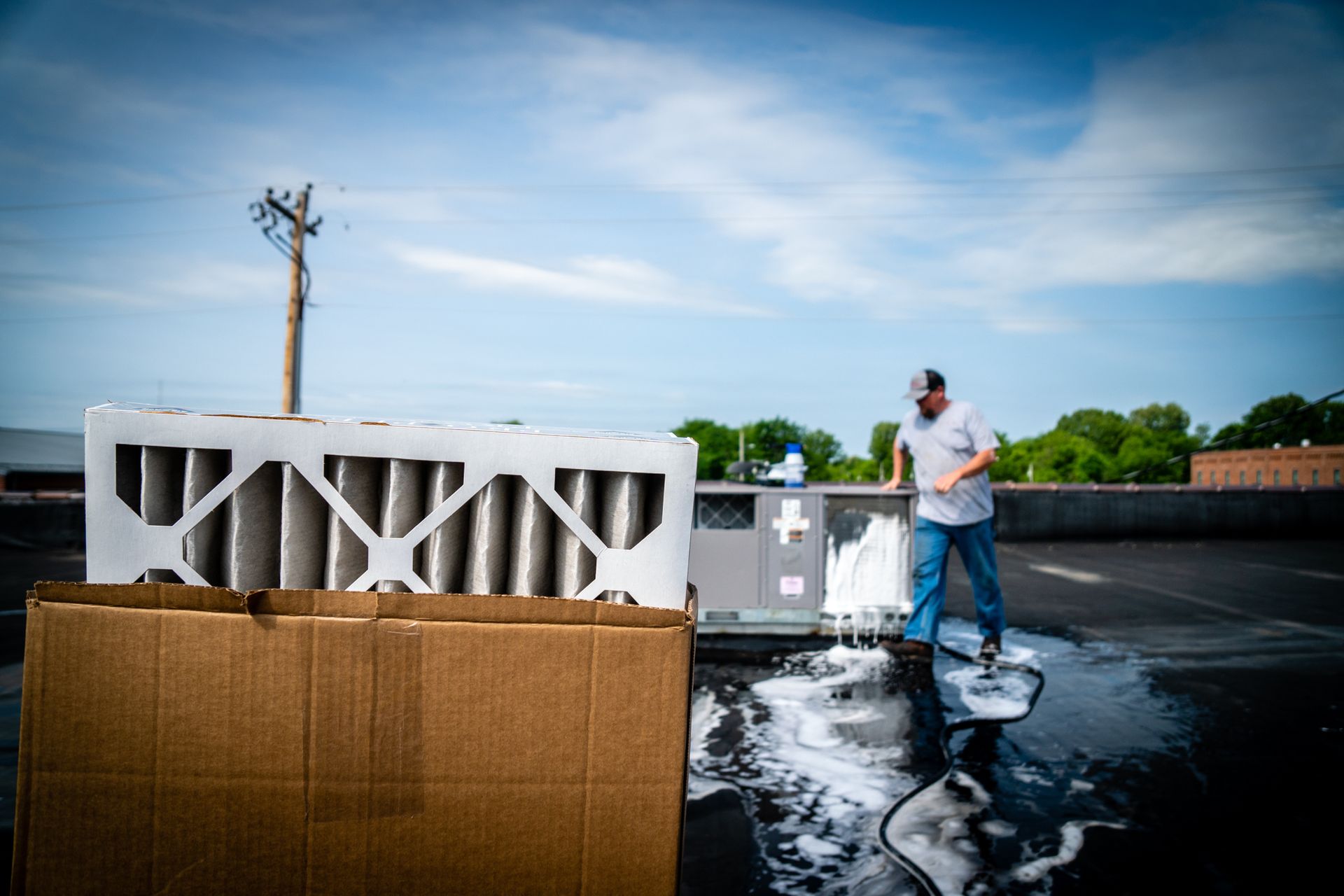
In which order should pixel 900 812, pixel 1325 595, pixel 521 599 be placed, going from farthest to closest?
pixel 1325 595, pixel 900 812, pixel 521 599

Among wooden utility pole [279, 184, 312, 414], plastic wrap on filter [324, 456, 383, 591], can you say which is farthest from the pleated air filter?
wooden utility pole [279, 184, 312, 414]

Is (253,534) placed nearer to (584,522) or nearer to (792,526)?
(584,522)

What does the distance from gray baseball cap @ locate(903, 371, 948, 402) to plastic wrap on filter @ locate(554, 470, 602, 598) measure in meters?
4.32

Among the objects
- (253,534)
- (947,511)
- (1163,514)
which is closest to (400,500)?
(253,534)

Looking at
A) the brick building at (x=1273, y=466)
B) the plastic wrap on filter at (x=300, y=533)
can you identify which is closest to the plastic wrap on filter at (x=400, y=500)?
the plastic wrap on filter at (x=300, y=533)

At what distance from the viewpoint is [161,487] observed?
1.28 m

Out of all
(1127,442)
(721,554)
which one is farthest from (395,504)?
(1127,442)

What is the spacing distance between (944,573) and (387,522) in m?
4.52

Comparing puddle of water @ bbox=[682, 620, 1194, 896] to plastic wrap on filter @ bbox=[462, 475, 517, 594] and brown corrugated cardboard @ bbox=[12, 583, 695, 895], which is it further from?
plastic wrap on filter @ bbox=[462, 475, 517, 594]

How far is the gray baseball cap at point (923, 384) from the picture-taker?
521 cm

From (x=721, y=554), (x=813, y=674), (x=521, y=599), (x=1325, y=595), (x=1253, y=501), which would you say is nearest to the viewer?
(x=521, y=599)

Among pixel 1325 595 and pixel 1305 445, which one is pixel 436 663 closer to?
pixel 1325 595

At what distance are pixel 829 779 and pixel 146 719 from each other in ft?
8.96

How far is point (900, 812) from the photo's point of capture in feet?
9.57
